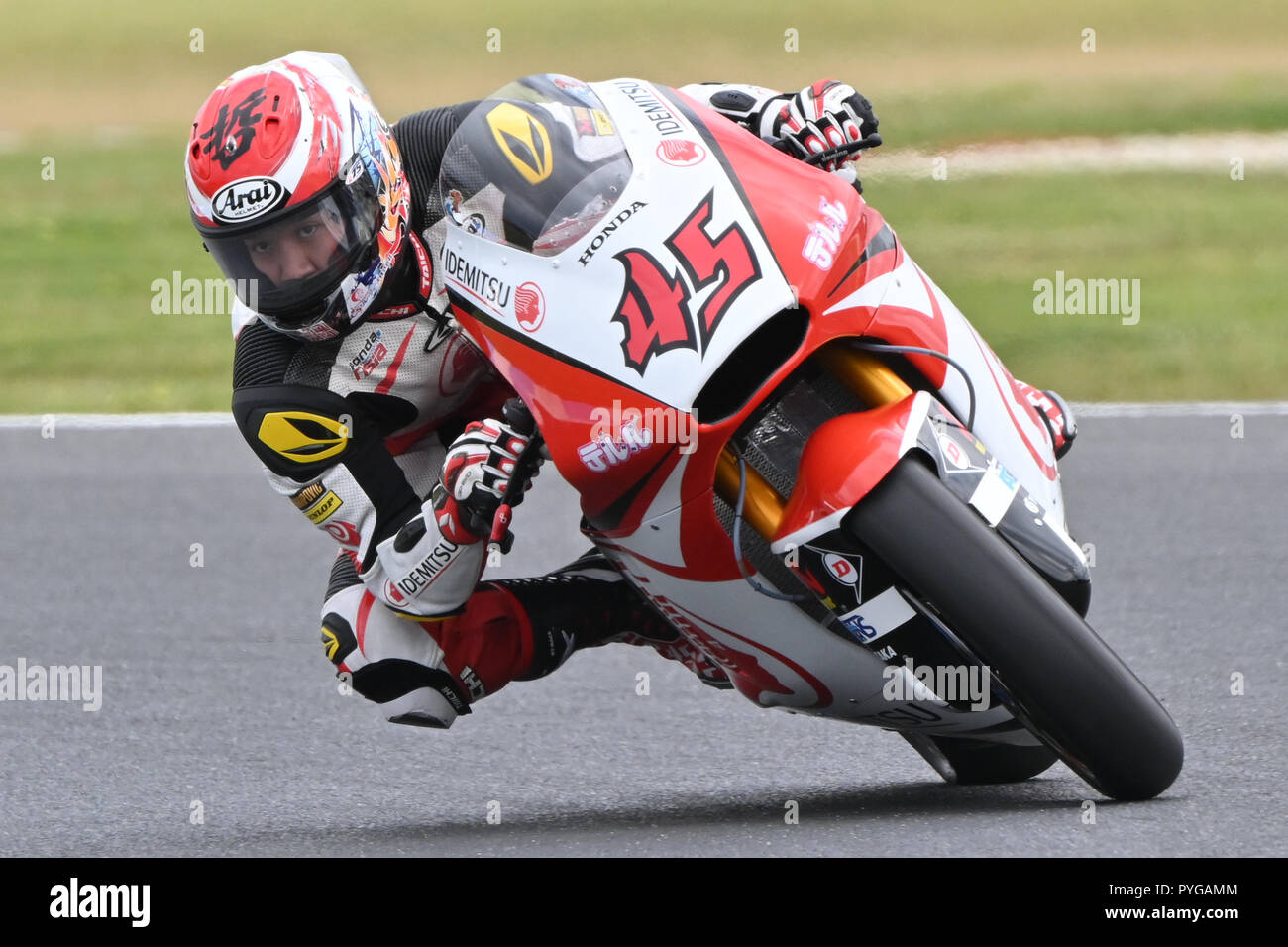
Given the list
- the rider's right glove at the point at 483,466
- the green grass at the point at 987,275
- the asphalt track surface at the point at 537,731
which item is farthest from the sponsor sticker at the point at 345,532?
the green grass at the point at 987,275

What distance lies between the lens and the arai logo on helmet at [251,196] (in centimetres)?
368

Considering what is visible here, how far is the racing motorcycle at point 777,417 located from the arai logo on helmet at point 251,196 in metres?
0.32

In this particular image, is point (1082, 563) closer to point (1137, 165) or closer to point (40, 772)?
point (40, 772)

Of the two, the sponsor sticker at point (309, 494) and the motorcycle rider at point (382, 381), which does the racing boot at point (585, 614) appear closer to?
the motorcycle rider at point (382, 381)

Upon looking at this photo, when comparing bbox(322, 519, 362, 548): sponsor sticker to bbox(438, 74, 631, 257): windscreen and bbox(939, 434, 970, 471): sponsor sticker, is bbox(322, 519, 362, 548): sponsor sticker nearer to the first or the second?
bbox(438, 74, 631, 257): windscreen

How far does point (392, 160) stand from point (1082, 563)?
1537 millimetres

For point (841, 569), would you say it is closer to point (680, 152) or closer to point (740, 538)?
point (740, 538)

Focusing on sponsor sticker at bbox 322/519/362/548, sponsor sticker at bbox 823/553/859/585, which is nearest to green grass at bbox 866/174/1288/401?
sponsor sticker at bbox 322/519/362/548

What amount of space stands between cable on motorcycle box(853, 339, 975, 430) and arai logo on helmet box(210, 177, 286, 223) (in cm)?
110

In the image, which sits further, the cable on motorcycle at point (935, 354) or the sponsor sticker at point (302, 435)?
the sponsor sticker at point (302, 435)

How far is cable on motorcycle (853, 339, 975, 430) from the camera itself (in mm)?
3574

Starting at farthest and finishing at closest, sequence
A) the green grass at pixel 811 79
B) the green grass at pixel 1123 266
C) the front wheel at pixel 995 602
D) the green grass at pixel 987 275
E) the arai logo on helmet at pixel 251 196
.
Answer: the green grass at pixel 811 79 < the green grass at pixel 987 275 < the green grass at pixel 1123 266 < the arai logo on helmet at pixel 251 196 < the front wheel at pixel 995 602

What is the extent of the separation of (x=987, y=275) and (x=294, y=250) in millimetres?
10246

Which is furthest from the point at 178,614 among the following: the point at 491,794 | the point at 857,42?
the point at 857,42
